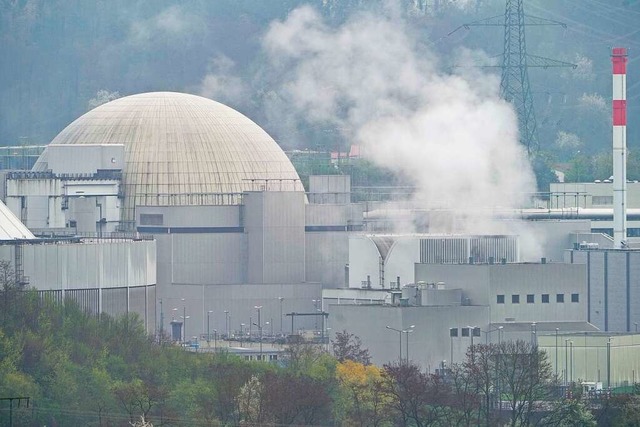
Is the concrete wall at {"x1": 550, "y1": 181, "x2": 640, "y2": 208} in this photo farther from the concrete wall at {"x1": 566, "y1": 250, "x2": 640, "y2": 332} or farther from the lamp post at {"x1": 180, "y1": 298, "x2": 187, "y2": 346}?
the lamp post at {"x1": 180, "y1": 298, "x2": 187, "y2": 346}

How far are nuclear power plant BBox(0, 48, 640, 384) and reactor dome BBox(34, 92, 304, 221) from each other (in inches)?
2.9

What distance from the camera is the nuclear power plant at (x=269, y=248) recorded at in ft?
261

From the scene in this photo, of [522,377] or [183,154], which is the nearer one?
[522,377]

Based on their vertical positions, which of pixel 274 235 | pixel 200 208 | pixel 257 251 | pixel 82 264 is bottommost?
pixel 82 264

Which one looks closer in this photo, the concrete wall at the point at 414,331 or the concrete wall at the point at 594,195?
the concrete wall at the point at 414,331

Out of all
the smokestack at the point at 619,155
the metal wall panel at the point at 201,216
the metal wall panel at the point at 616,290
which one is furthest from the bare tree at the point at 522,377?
the smokestack at the point at 619,155

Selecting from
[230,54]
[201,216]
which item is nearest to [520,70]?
[230,54]

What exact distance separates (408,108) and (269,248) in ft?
63.3

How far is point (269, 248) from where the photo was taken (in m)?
94.2

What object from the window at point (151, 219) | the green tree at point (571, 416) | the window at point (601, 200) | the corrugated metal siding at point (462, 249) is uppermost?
the window at point (601, 200)

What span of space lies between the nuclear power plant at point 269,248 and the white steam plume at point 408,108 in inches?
74.0

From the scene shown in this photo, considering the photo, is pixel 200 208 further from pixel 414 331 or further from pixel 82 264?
pixel 414 331

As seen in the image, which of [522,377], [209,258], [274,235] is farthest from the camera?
[209,258]

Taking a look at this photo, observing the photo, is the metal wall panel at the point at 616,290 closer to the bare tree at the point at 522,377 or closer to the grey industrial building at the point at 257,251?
the grey industrial building at the point at 257,251
